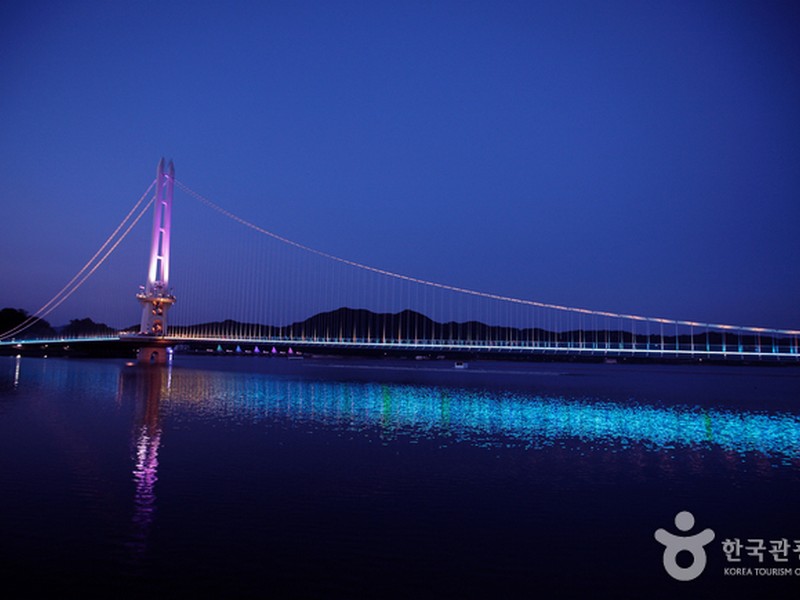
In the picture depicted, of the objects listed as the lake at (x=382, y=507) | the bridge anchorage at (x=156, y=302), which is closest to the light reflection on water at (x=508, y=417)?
the lake at (x=382, y=507)

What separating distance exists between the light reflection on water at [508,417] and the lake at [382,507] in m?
0.17

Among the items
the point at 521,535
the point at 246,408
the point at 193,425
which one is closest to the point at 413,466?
the point at 521,535

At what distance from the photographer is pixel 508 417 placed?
1677 centimetres

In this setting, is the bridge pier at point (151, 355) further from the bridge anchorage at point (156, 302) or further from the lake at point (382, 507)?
the lake at point (382, 507)

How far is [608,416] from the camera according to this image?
17.7 meters

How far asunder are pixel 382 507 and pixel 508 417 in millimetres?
10190

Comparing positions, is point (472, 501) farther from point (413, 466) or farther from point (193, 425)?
point (193, 425)

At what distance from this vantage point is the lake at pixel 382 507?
16.5 ft
